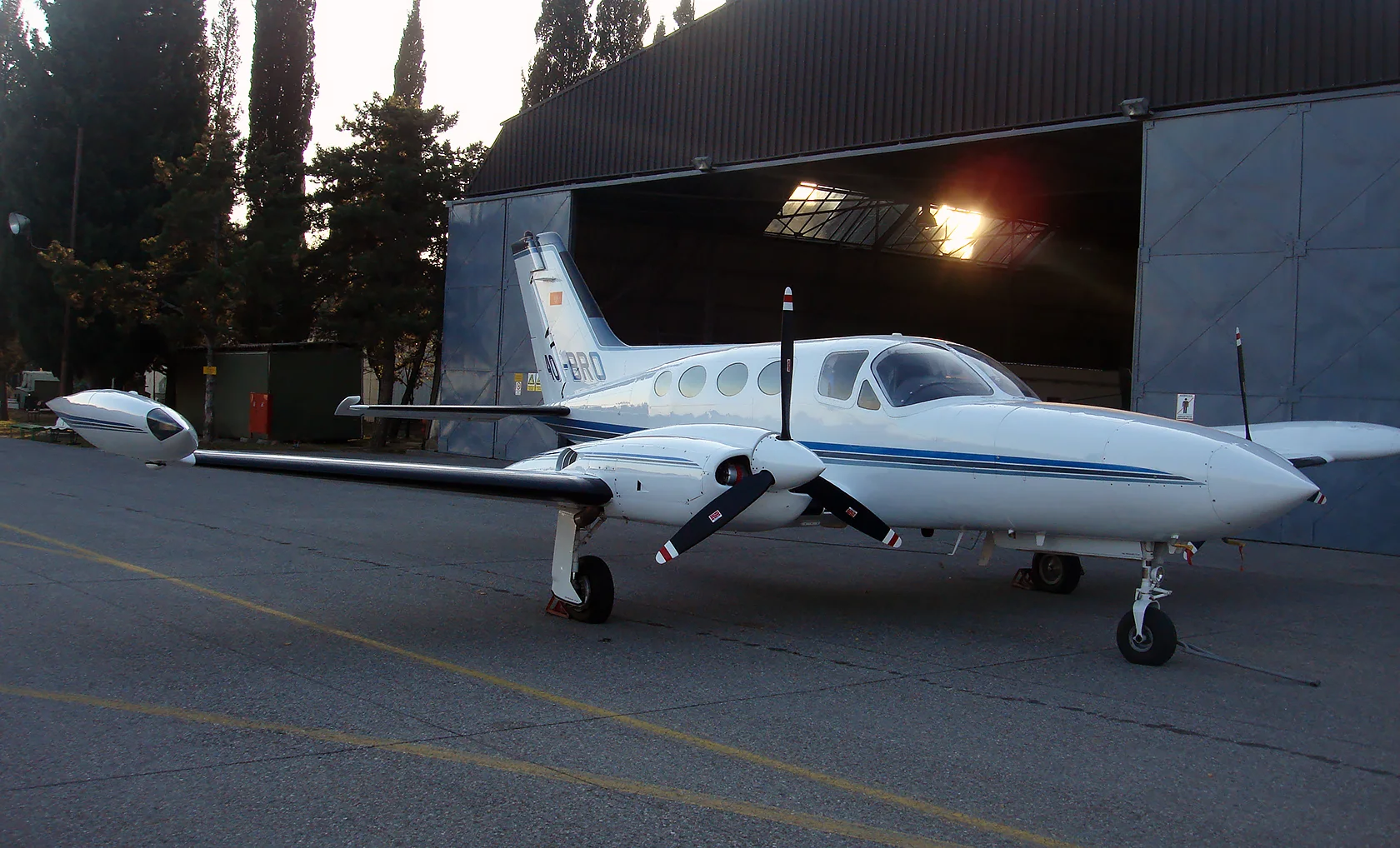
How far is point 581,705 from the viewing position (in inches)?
239

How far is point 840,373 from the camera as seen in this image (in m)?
9.36

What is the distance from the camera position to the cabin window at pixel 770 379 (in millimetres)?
9750

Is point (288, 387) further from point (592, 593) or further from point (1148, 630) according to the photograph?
point (1148, 630)

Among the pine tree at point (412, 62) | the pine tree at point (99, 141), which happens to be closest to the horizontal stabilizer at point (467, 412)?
the pine tree at point (99, 141)

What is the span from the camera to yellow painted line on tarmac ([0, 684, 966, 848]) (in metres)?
4.23

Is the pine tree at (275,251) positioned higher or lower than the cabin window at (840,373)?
higher

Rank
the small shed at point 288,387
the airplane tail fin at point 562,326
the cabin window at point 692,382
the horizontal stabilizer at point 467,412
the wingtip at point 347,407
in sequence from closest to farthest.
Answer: the wingtip at point 347,407 → the cabin window at point 692,382 → the horizontal stabilizer at point 467,412 → the airplane tail fin at point 562,326 → the small shed at point 288,387

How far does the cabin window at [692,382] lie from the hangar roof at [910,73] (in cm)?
1010

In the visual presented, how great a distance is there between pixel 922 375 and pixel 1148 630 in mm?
2759

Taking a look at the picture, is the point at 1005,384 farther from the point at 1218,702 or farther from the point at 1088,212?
the point at 1088,212

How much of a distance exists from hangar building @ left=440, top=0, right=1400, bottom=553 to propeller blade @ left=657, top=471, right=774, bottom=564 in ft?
35.6

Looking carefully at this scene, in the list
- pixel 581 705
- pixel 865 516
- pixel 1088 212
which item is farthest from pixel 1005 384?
pixel 1088 212

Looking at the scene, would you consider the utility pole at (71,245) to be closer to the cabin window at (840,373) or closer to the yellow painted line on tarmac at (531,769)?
the cabin window at (840,373)

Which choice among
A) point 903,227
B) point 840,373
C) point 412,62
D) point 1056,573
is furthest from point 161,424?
point 412,62
